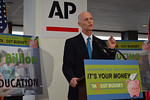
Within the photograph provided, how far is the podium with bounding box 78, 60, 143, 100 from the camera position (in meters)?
1.84

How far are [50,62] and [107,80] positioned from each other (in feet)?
6.45

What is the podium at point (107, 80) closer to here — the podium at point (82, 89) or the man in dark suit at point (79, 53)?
the podium at point (82, 89)

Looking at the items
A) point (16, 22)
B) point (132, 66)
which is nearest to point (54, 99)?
point (132, 66)

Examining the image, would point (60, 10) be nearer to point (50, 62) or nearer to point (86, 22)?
point (50, 62)

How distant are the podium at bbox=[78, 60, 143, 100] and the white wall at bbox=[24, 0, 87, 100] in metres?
1.74

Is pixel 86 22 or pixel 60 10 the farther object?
pixel 60 10

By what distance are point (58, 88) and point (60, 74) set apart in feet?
0.70

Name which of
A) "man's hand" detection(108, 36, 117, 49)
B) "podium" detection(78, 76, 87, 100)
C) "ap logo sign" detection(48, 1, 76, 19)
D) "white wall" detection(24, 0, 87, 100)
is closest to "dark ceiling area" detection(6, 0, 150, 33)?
"ap logo sign" detection(48, 1, 76, 19)

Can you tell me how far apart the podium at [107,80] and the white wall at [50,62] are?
1739 millimetres

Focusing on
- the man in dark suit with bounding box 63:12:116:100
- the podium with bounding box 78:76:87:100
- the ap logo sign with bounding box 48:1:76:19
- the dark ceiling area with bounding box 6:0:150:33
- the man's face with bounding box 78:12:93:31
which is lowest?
the podium with bounding box 78:76:87:100

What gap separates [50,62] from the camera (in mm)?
3793

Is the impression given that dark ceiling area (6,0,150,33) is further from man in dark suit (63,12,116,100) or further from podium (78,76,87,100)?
podium (78,76,87,100)

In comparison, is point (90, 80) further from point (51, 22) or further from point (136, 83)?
point (51, 22)

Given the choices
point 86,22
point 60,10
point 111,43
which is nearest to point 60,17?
point 60,10
